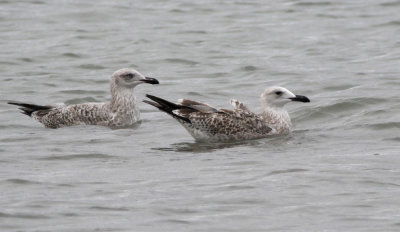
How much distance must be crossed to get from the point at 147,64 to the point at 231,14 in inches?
199

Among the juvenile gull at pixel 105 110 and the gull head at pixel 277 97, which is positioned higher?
the gull head at pixel 277 97

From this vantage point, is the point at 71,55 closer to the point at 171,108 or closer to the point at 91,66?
the point at 91,66

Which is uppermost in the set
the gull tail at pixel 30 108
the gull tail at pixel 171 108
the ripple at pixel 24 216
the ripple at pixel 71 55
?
the gull tail at pixel 171 108

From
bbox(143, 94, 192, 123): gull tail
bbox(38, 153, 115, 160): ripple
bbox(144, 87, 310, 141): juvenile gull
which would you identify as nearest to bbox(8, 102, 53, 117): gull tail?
bbox(144, 87, 310, 141): juvenile gull

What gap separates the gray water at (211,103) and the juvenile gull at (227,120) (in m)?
0.23

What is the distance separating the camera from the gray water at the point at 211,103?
9.26m

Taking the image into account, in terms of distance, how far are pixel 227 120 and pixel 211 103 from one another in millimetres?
3014

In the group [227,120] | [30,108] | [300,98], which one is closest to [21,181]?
[227,120]

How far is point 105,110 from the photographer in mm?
14383

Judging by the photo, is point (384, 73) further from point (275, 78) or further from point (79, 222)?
point (79, 222)

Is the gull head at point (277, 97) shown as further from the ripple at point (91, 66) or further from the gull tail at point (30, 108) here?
the ripple at point (91, 66)

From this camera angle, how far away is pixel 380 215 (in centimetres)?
907

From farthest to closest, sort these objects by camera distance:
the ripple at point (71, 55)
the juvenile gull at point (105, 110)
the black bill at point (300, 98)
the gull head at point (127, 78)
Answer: the ripple at point (71, 55)
the gull head at point (127, 78)
the juvenile gull at point (105, 110)
the black bill at point (300, 98)

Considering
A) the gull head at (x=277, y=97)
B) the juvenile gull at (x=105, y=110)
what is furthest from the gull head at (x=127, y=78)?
the gull head at (x=277, y=97)
